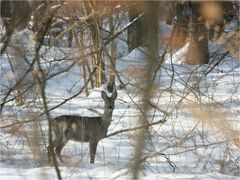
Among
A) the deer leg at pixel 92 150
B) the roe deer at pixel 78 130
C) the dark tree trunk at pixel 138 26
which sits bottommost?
the deer leg at pixel 92 150

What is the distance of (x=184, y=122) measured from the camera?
8438 millimetres

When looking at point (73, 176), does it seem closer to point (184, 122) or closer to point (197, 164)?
point (197, 164)

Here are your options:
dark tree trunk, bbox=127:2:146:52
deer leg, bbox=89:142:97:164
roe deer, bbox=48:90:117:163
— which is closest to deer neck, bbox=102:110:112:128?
roe deer, bbox=48:90:117:163

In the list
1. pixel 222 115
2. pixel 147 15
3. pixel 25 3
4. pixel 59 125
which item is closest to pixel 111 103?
pixel 59 125

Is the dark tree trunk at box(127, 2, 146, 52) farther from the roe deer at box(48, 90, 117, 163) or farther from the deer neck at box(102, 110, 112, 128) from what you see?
the roe deer at box(48, 90, 117, 163)

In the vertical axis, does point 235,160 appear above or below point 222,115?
below

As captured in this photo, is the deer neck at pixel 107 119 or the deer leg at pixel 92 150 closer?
the deer leg at pixel 92 150

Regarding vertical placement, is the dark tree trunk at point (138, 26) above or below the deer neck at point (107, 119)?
above

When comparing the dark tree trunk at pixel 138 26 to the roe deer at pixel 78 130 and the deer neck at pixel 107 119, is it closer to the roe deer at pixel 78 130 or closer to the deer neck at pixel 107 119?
the deer neck at pixel 107 119

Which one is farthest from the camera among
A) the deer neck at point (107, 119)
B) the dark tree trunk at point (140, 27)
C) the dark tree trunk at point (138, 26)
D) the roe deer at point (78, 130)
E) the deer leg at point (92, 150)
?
the deer neck at point (107, 119)

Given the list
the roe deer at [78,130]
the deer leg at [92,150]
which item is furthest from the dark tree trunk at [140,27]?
the deer leg at [92,150]

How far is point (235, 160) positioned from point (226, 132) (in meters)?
0.46

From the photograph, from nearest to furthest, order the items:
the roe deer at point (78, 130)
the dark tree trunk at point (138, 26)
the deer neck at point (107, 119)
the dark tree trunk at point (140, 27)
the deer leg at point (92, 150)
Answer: the dark tree trunk at point (140, 27) → the dark tree trunk at point (138, 26) → the deer leg at point (92, 150) → the roe deer at point (78, 130) → the deer neck at point (107, 119)

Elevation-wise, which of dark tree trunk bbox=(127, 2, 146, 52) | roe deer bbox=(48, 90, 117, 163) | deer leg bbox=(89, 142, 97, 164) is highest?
dark tree trunk bbox=(127, 2, 146, 52)
